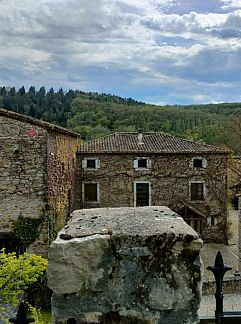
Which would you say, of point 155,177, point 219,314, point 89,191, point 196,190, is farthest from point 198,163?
point 219,314

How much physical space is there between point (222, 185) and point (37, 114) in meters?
49.8

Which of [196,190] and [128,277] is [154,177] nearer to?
[196,190]

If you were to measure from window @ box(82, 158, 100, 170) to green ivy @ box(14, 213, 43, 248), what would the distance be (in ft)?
32.9

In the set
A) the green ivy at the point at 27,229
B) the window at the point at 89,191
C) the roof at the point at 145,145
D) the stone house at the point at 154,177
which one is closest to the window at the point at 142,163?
the stone house at the point at 154,177

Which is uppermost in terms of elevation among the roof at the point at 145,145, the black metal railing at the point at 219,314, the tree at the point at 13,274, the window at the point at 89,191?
the roof at the point at 145,145

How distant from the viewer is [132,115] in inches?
2635

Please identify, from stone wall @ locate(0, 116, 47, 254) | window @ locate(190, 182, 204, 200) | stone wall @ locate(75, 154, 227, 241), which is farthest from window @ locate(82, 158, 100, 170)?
stone wall @ locate(0, 116, 47, 254)

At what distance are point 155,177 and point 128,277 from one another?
2228cm

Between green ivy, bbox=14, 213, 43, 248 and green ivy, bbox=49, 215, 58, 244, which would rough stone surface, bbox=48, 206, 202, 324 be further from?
green ivy, bbox=49, 215, 58, 244

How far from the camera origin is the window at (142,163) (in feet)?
79.8

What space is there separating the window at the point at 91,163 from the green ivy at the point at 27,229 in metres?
10.0

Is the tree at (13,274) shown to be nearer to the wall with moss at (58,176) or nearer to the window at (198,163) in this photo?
the wall with moss at (58,176)

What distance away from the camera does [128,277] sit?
7.46ft

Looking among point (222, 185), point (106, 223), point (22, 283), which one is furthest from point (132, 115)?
point (106, 223)
